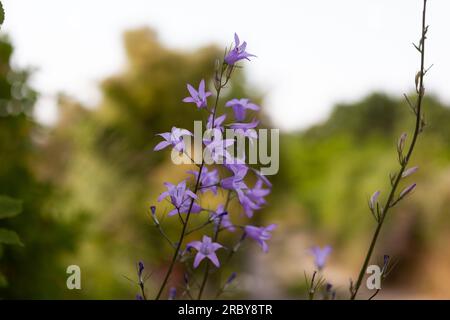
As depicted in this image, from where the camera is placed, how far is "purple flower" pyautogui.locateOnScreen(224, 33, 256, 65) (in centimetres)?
110

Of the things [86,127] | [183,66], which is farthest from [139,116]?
[86,127]

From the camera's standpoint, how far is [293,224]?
14.5 meters

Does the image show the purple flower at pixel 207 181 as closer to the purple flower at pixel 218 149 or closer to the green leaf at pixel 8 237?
the purple flower at pixel 218 149

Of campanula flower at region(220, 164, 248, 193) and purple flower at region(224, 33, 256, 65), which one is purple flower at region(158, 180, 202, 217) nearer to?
campanula flower at region(220, 164, 248, 193)

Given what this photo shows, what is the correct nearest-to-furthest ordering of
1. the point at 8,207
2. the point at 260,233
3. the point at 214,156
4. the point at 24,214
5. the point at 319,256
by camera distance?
the point at 214,156 < the point at 260,233 < the point at 8,207 < the point at 319,256 < the point at 24,214

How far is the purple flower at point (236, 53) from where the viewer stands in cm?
110

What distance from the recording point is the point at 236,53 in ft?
3.66

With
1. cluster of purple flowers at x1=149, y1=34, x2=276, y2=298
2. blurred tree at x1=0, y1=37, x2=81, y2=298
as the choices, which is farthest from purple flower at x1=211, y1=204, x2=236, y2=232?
blurred tree at x1=0, y1=37, x2=81, y2=298

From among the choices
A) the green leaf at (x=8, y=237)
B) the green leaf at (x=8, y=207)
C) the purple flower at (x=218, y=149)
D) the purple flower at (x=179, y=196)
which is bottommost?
the purple flower at (x=179, y=196)

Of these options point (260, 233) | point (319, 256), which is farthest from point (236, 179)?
point (319, 256)

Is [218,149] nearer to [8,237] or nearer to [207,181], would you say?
[207,181]

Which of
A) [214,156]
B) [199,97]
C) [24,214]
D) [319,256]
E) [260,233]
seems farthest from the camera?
[24,214]

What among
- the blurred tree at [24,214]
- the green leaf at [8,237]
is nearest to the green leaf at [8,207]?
the green leaf at [8,237]
